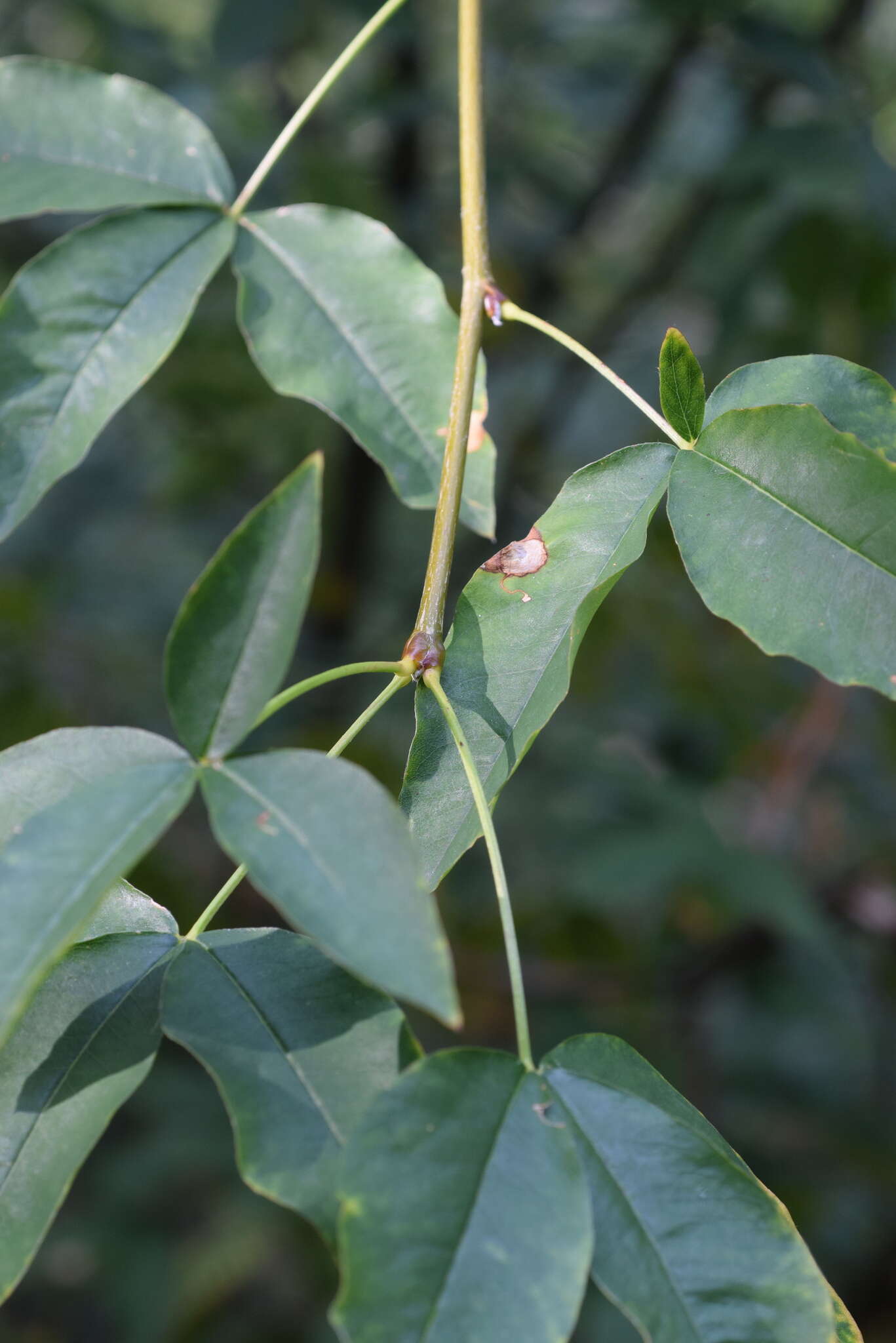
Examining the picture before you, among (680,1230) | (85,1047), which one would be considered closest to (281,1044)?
(85,1047)

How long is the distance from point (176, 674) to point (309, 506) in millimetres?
103

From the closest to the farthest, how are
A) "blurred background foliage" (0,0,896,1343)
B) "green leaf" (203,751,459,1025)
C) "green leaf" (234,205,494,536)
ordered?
"green leaf" (203,751,459,1025) → "green leaf" (234,205,494,536) → "blurred background foliage" (0,0,896,1343)

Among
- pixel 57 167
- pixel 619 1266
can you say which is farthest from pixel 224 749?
pixel 57 167

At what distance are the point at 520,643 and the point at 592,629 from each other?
1.52 meters

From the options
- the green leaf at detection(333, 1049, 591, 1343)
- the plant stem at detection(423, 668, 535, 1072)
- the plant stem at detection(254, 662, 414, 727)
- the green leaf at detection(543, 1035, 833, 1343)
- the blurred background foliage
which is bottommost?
the blurred background foliage

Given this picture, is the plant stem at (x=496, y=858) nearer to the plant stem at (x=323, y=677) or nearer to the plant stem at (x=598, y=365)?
the plant stem at (x=323, y=677)

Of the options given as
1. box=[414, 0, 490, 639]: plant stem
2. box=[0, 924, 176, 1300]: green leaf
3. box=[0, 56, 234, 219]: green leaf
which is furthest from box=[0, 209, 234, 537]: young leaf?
box=[0, 924, 176, 1300]: green leaf

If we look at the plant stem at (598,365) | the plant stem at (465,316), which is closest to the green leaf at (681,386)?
the plant stem at (598,365)

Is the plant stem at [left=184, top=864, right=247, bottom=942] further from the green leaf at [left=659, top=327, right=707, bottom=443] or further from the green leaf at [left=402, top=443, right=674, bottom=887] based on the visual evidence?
the green leaf at [left=659, top=327, right=707, bottom=443]

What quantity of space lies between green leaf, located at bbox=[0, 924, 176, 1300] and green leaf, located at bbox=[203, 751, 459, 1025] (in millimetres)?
157

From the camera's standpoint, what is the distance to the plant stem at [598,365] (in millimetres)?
741

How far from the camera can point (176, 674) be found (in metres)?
0.57

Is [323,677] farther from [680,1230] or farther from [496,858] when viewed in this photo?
[680,1230]

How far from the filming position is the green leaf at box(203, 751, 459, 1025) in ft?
1.51
